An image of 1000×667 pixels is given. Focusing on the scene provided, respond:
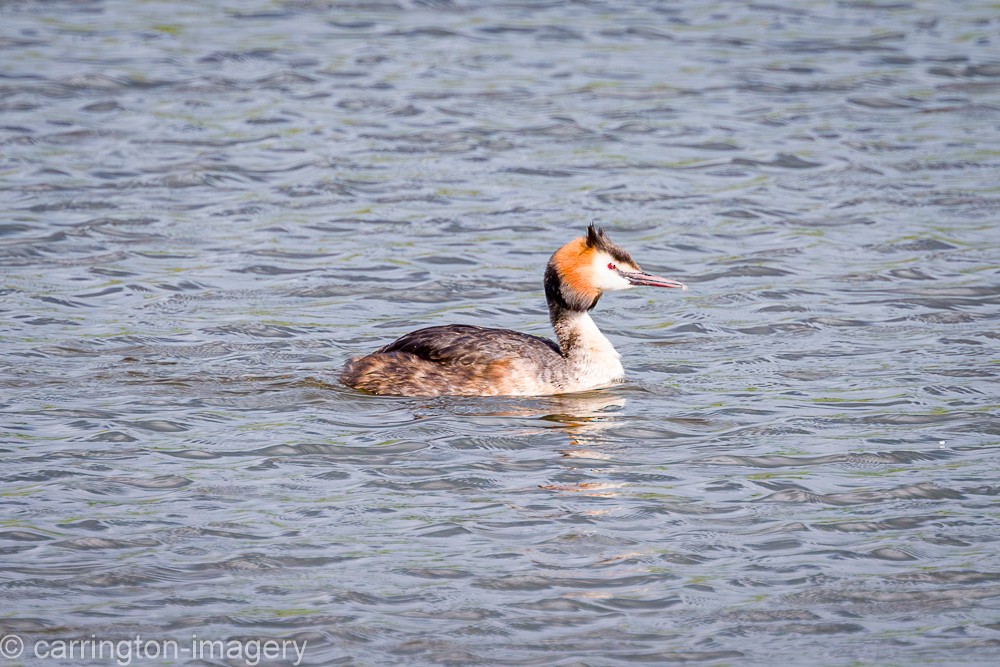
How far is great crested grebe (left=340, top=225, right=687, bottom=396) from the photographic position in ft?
37.3

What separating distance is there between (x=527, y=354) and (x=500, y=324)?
5.67 ft

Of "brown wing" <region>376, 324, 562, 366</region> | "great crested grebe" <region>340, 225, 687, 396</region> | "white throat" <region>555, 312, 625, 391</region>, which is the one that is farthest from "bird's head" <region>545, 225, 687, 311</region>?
"brown wing" <region>376, 324, 562, 366</region>

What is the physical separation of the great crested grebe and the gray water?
20 centimetres

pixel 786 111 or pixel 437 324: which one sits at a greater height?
pixel 786 111

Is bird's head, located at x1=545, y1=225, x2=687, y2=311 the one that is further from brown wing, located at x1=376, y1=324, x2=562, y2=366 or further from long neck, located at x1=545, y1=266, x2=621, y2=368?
brown wing, located at x1=376, y1=324, x2=562, y2=366

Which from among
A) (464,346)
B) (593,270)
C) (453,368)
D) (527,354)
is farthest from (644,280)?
(453,368)

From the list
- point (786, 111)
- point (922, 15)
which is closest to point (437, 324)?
point (786, 111)

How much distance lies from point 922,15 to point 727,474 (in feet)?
48.0

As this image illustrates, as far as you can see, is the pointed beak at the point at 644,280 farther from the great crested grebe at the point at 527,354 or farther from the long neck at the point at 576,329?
the long neck at the point at 576,329

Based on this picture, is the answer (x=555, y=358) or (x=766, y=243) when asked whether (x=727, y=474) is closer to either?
(x=555, y=358)

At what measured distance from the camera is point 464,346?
37.6 feet

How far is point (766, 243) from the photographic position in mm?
14977

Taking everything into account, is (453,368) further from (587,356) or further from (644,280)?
(644,280)

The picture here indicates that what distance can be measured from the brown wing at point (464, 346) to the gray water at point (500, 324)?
361 millimetres
